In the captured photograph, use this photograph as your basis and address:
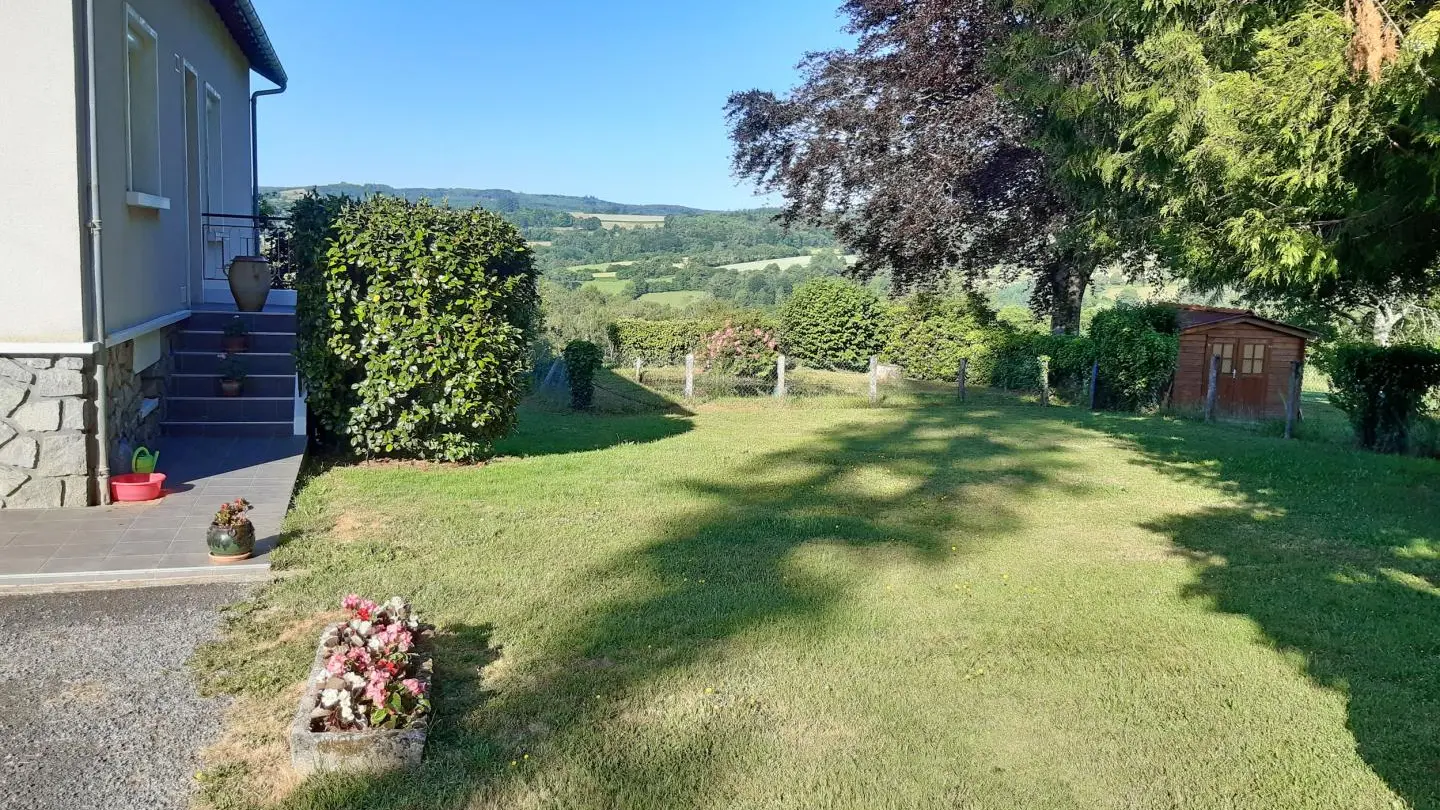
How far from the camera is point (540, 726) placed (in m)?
3.47

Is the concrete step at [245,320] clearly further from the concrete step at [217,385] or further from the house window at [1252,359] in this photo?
the house window at [1252,359]

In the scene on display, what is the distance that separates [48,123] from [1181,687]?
6.88 meters

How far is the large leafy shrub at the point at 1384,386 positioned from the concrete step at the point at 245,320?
39.9 feet

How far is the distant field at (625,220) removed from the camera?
4316 centimetres

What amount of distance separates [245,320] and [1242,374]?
16088mm

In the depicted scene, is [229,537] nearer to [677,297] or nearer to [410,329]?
[410,329]

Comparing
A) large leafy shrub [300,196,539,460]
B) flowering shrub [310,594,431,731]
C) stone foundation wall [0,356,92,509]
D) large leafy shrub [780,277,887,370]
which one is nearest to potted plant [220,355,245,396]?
large leafy shrub [300,196,539,460]

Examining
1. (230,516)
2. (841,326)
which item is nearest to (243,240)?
(230,516)

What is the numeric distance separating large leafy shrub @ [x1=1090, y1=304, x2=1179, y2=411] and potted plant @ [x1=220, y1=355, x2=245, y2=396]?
13.1m

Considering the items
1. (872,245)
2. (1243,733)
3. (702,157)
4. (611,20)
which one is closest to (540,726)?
(1243,733)

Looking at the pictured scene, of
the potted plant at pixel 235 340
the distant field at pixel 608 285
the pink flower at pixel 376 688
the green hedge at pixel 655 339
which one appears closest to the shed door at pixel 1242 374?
the green hedge at pixel 655 339

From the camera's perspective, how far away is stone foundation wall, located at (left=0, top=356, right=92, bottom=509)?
586cm

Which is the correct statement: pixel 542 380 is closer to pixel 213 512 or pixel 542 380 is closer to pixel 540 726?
pixel 213 512

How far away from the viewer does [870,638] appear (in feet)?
14.7
